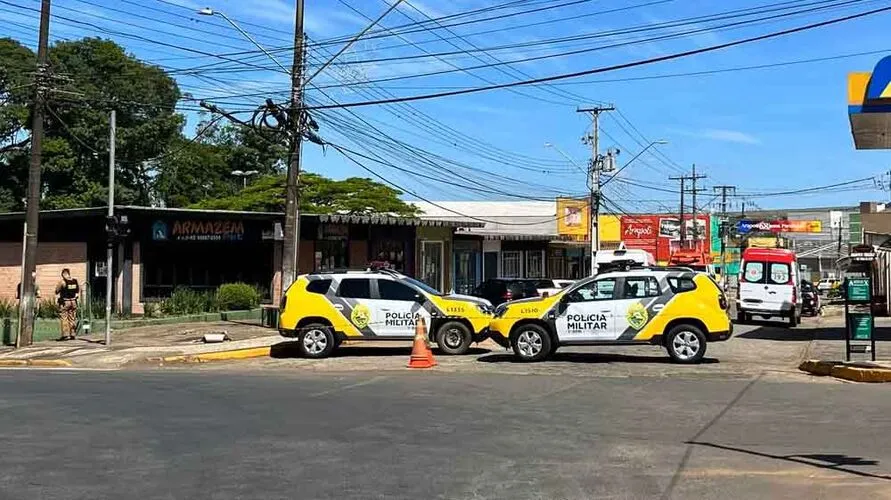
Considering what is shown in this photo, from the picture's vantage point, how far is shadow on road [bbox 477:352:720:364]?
1847 cm

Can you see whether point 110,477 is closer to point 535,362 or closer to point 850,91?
point 535,362

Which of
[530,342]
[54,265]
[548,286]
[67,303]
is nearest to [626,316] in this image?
[530,342]

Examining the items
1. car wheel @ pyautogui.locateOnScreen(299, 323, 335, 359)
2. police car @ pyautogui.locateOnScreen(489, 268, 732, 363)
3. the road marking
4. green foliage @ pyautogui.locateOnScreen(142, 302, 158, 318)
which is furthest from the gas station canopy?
green foliage @ pyautogui.locateOnScreen(142, 302, 158, 318)

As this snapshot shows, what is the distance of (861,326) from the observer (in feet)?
55.4

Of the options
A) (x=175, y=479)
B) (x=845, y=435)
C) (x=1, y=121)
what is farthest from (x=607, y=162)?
(x=175, y=479)

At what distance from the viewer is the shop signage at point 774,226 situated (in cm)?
8589

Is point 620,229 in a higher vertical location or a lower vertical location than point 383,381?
higher

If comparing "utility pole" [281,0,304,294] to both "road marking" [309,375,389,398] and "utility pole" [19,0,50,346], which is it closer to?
"utility pole" [19,0,50,346]

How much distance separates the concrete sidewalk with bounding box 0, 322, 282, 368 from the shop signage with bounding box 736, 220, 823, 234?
6787 centimetres

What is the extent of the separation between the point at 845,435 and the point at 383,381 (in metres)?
7.38

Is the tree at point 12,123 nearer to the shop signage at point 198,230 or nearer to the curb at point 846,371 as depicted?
the shop signage at point 198,230

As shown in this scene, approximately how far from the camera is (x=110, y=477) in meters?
7.73

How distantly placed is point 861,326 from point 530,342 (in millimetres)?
5975

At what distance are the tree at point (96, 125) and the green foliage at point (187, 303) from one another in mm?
24191
